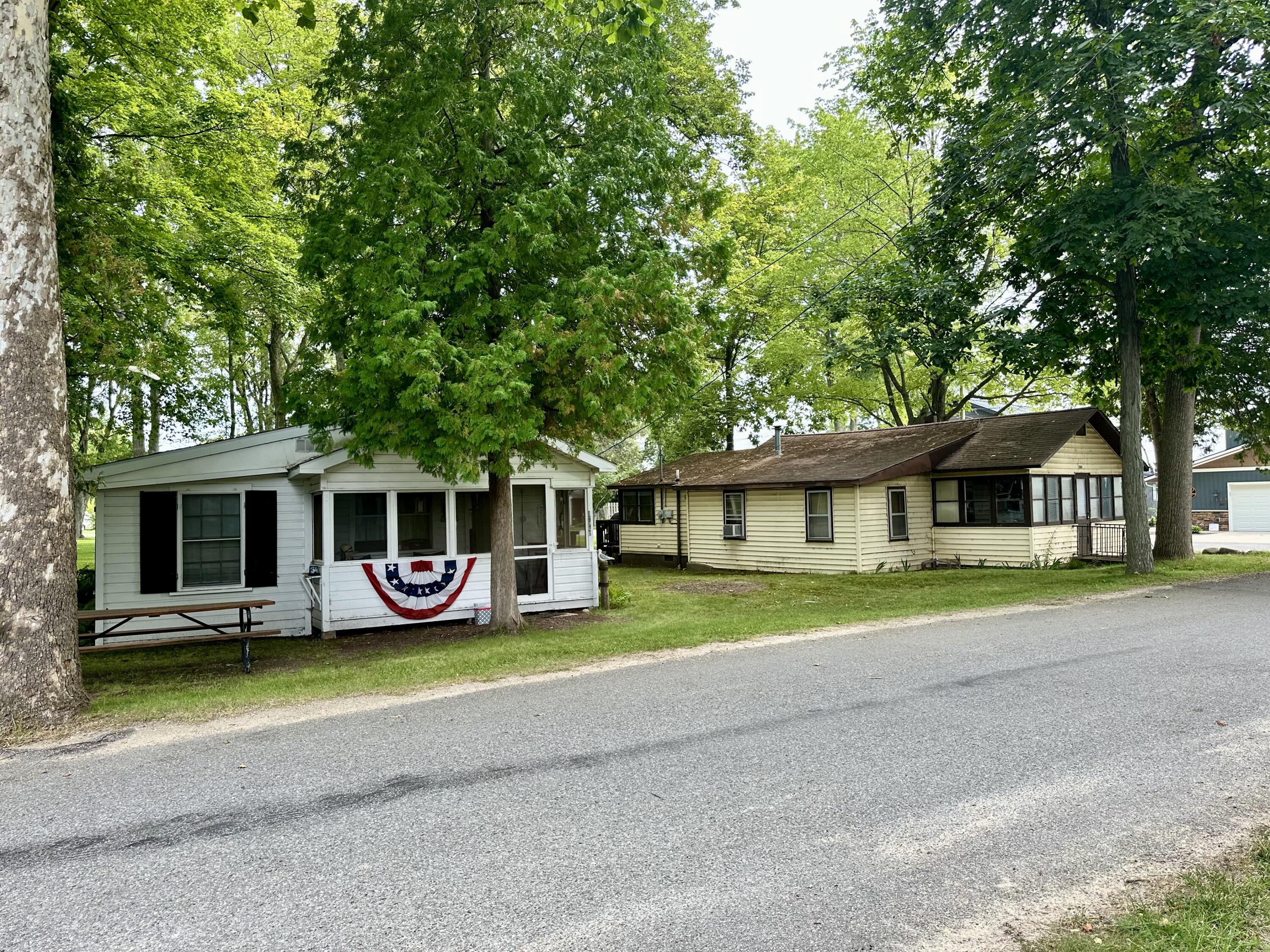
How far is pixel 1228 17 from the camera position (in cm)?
1293

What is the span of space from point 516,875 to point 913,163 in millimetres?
28046

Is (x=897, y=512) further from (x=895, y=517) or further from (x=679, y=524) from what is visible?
(x=679, y=524)

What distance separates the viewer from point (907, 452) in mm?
21203

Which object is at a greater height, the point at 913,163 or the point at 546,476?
the point at 913,163

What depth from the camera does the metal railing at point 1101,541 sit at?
795 inches

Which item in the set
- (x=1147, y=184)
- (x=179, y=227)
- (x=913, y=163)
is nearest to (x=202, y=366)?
(x=179, y=227)

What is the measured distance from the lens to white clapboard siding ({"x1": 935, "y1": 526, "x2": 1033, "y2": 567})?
1964 cm

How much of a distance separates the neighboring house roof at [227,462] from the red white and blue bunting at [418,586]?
1870 mm

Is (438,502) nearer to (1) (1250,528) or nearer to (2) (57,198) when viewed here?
(2) (57,198)

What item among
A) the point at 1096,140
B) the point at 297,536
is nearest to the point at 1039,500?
the point at 1096,140

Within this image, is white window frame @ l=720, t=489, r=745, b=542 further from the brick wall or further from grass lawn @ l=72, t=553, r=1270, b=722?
the brick wall

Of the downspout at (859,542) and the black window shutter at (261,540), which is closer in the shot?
the black window shutter at (261,540)

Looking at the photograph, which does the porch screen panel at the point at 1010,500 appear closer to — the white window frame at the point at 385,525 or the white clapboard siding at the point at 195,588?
the white window frame at the point at 385,525

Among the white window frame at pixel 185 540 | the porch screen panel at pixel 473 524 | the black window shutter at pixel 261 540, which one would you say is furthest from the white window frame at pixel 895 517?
→ the white window frame at pixel 185 540
